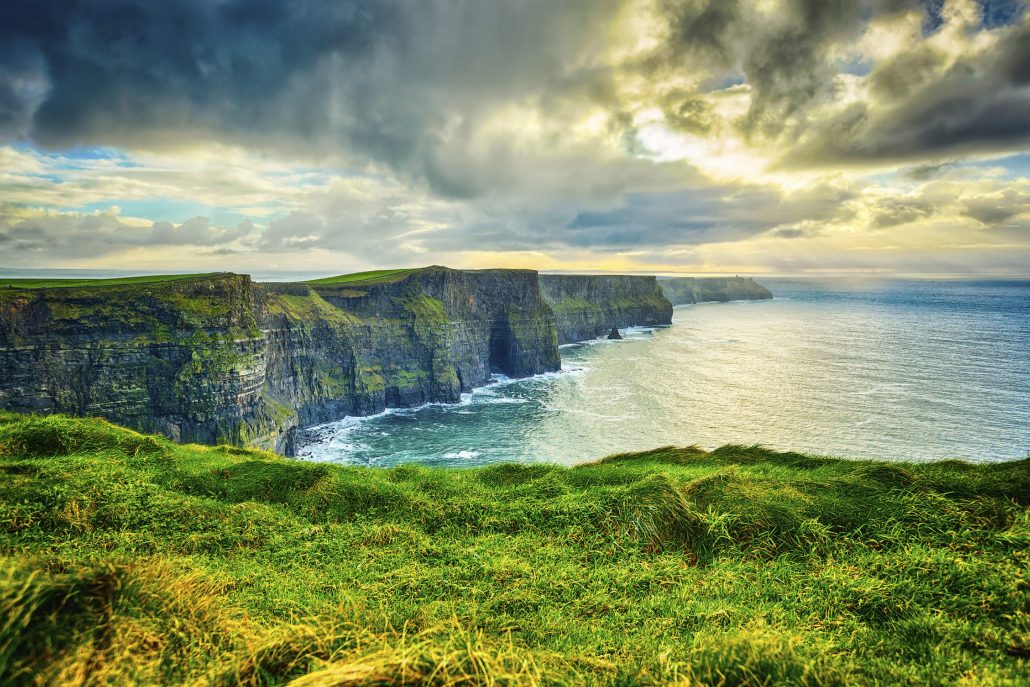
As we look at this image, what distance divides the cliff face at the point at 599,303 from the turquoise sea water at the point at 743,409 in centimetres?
3446

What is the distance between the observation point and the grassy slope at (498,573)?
3.30 metres

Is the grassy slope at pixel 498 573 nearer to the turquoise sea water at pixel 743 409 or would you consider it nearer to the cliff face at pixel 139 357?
the cliff face at pixel 139 357

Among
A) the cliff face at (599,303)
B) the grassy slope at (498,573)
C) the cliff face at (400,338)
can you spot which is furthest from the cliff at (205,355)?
the cliff face at (599,303)

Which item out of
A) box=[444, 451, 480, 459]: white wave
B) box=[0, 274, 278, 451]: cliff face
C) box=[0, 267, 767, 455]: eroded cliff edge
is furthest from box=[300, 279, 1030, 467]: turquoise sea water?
box=[0, 274, 278, 451]: cliff face

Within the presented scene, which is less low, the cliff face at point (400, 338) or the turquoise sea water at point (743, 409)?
the cliff face at point (400, 338)

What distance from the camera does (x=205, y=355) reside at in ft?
125

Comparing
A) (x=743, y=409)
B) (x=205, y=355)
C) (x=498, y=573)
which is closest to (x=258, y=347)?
(x=205, y=355)

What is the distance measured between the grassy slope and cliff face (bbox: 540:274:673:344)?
4456 inches

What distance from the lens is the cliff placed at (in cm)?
3434

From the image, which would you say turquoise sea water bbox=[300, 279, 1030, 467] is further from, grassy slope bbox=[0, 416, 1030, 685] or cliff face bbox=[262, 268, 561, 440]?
grassy slope bbox=[0, 416, 1030, 685]

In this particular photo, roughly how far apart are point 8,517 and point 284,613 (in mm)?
5083

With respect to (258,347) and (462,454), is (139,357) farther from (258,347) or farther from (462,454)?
(462,454)

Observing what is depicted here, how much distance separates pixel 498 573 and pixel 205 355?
4085 cm

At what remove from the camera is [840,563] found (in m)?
6.30
